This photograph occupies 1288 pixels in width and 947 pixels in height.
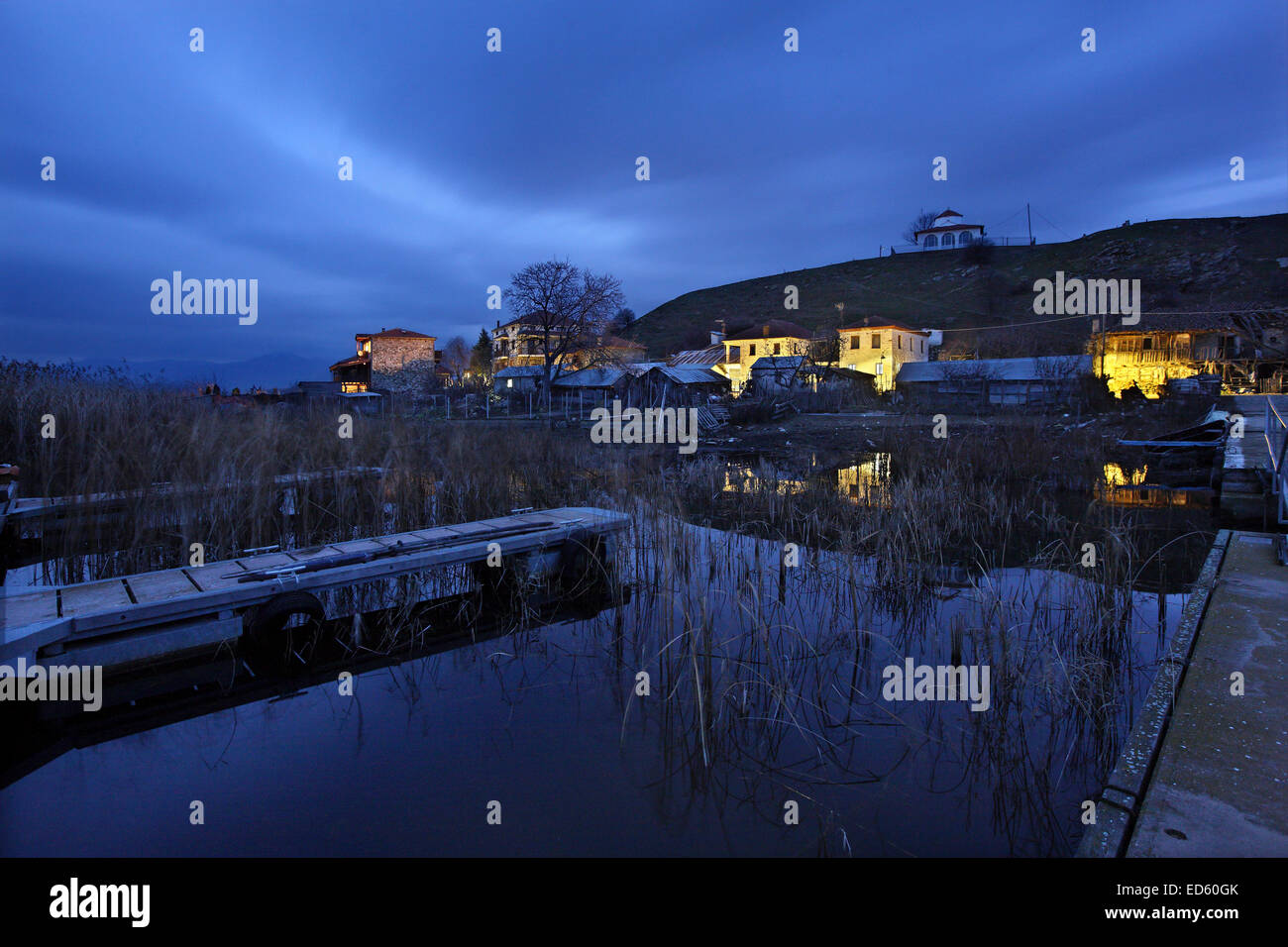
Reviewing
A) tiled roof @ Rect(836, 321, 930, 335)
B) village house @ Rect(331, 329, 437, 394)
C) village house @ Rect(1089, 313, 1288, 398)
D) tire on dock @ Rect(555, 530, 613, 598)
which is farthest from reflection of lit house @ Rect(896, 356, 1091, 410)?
village house @ Rect(331, 329, 437, 394)

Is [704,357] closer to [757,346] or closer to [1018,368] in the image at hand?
[757,346]

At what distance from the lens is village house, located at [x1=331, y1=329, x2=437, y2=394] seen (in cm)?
5828

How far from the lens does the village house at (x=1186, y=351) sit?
35.8m

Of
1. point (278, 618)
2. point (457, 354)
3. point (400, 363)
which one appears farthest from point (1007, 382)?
point (457, 354)

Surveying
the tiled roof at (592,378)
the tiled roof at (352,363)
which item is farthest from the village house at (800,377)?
the tiled roof at (352,363)

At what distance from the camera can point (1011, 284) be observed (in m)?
75.7

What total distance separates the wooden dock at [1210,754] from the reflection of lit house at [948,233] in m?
102

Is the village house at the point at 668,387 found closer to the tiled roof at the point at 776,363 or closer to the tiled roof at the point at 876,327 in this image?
the tiled roof at the point at 776,363

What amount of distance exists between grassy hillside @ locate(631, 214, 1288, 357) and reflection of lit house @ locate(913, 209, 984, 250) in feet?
12.6

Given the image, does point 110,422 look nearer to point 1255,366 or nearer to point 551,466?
point 551,466

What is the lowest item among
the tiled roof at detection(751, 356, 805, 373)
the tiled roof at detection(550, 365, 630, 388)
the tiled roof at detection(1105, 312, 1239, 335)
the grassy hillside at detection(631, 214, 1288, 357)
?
the tiled roof at detection(550, 365, 630, 388)

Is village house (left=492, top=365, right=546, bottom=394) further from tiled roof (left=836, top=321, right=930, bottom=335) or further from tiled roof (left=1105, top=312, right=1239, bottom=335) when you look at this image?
tiled roof (left=1105, top=312, right=1239, bottom=335)
